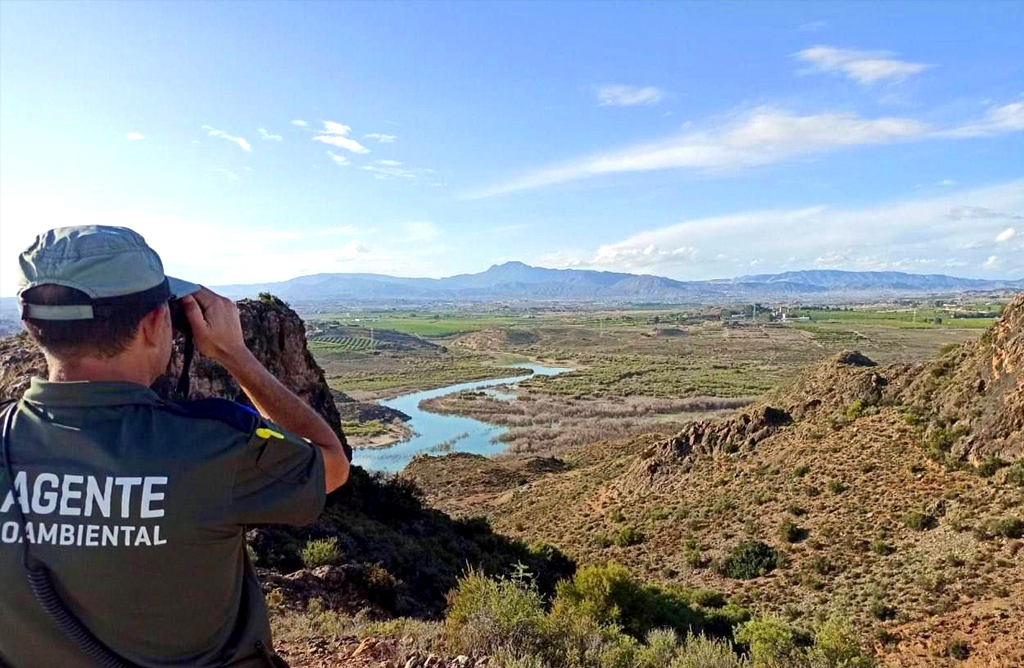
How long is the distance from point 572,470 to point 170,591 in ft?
109

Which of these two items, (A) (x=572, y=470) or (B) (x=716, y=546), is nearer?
(B) (x=716, y=546)

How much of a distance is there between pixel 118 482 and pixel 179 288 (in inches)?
23.4

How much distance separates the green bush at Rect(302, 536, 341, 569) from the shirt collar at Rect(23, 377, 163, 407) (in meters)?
9.16

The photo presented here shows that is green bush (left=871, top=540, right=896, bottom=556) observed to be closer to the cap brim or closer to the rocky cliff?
the rocky cliff

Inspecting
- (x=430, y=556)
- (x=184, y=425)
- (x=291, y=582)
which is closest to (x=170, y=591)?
(x=184, y=425)

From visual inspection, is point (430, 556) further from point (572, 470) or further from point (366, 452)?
point (366, 452)

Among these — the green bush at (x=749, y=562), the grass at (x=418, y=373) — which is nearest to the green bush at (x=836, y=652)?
the green bush at (x=749, y=562)

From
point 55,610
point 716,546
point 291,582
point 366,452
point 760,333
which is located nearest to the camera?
point 55,610

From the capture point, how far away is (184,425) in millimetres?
1544

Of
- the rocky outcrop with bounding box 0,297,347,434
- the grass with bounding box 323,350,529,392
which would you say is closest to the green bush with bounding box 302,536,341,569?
the rocky outcrop with bounding box 0,297,347,434

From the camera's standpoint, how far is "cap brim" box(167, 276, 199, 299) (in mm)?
1825

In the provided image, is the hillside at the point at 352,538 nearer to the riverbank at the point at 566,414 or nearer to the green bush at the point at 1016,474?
the green bush at the point at 1016,474

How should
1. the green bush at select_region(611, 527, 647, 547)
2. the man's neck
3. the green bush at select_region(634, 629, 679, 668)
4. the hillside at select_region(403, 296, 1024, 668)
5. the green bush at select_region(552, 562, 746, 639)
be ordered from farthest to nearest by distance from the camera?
the green bush at select_region(611, 527, 647, 547), the hillside at select_region(403, 296, 1024, 668), the green bush at select_region(552, 562, 746, 639), the green bush at select_region(634, 629, 679, 668), the man's neck

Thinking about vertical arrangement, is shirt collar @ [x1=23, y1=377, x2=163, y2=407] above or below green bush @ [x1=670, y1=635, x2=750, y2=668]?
above
